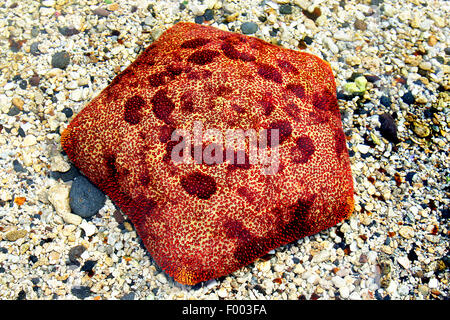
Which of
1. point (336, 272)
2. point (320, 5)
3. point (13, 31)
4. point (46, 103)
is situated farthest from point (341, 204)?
point (13, 31)

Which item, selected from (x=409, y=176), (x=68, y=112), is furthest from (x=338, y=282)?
(x=68, y=112)

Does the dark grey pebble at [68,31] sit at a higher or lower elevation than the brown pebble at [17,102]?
higher

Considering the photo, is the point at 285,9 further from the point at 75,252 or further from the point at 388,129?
the point at 75,252

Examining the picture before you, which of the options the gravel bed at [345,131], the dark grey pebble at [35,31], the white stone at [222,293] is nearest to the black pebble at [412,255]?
the gravel bed at [345,131]

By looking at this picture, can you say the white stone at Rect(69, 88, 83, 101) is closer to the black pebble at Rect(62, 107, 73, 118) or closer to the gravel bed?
the gravel bed

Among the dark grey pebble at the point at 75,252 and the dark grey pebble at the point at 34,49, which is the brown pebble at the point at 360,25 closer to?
the dark grey pebble at the point at 34,49

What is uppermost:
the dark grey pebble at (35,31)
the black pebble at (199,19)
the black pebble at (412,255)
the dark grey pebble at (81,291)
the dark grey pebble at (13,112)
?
the black pebble at (199,19)

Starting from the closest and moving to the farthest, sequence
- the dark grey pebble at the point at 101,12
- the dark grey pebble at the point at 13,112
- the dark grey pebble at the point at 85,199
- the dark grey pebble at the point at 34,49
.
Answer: the dark grey pebble at the point at 85,199 → the dark grey pebble at the point at 13,112 → the dark grey pebble at the point at 34,49 → the dark grey pebble at the point at 101,12
